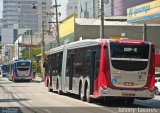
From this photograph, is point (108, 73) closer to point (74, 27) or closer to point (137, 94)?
point (137, 94)

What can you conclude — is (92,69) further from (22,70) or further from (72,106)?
(22,70)

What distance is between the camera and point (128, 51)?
22.9 metres

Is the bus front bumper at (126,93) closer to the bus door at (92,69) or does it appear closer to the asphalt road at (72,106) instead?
the asphalt road at (72,106)

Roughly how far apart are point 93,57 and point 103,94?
2454mm

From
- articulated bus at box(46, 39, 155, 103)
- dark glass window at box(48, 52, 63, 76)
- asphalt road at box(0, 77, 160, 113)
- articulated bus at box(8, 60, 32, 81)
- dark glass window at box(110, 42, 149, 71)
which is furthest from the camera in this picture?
articulated bus at box(8, 60, 32, 81)

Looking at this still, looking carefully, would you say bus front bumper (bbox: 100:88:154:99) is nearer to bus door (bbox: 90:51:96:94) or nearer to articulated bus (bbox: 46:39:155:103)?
articulated bus (bbox: 46:39:155:103)

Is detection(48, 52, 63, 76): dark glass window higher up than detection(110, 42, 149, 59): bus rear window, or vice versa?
detection(110, 42, 149, 59): bus rear window

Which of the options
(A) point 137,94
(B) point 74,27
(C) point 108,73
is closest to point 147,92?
(A) point 137,94

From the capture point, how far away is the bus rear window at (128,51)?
22.8m

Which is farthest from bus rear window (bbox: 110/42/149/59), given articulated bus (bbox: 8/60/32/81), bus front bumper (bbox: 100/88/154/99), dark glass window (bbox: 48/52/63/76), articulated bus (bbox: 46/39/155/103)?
articulated bus (bbox: 8/60/32/81)

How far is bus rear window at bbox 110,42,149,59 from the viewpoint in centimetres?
2281

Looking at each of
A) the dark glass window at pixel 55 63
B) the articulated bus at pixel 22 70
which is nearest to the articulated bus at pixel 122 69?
the dark glass window at pixel 55 63

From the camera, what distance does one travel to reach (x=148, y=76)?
22.9m

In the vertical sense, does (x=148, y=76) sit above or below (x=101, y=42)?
below
